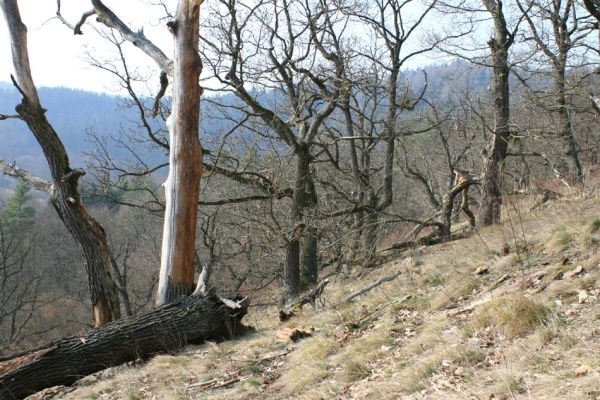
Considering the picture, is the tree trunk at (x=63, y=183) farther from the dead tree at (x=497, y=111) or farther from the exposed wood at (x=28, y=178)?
the dead tree at (x=497, y=111)

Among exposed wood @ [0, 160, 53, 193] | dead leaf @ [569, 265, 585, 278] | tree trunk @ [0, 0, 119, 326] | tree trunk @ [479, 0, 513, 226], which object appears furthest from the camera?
tree trunk @ [479, 0, 513, 226]

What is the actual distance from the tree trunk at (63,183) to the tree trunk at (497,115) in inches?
294

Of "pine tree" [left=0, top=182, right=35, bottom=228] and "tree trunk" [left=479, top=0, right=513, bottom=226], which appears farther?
"pine tree" [left=0, top=182, right=35, bottom=228]

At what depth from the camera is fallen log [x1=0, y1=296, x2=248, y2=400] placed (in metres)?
6.52

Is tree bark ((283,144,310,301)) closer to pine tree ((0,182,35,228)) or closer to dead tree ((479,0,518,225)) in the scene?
dead tree ((479,0,518,225))

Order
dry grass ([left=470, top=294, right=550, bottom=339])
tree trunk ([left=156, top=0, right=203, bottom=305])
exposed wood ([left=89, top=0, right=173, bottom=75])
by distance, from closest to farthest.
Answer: dry grass ([left=470, top=294, right=550, bottom=339]) < tree trunk ([left=156, top=0, right=203, bottom=305]) < exposed wood ([left=89, top=0, right=173, bottom=75])

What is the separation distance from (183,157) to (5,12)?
349 cm

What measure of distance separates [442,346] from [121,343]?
425 cm

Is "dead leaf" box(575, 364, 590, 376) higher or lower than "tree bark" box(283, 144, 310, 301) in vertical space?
lower

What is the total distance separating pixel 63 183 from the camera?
28.3ft

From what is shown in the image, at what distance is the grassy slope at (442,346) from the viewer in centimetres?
360

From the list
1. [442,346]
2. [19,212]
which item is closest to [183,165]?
[442,346]

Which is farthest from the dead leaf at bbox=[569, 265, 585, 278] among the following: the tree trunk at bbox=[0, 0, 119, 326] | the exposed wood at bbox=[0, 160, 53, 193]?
the exposed wood at bbox=[0, 160, 53, 193]

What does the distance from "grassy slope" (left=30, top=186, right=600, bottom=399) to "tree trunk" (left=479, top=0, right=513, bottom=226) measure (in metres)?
3.74
